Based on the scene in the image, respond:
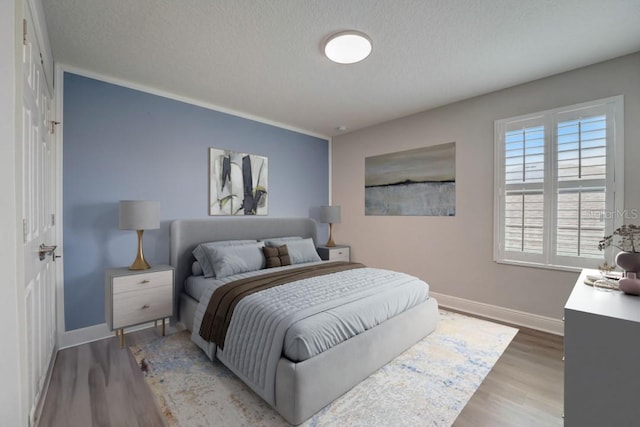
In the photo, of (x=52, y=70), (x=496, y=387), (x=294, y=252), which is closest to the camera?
(x=496, y=387)

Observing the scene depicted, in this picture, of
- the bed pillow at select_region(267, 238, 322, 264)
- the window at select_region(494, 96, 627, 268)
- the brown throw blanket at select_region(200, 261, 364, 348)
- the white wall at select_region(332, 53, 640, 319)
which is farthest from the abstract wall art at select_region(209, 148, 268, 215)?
the window at select_region(494, 96, 627, 268)

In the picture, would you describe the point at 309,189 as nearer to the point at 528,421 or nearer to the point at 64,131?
the point at 64,131

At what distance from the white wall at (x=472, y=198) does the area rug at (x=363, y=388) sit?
721 mm

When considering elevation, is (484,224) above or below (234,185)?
below

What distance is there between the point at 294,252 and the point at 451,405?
226 centimetres

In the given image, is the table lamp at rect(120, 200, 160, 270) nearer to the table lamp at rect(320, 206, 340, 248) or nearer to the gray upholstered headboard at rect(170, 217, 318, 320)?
the gray upholstered headboard at rect(170, 217, 318, 320)

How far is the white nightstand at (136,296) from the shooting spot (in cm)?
253

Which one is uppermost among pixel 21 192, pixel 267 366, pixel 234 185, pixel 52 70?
pixel 52 70

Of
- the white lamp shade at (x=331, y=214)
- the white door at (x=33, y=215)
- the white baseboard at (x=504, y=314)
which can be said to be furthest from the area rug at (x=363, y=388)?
the white lamp shade at (x=331, y=214)

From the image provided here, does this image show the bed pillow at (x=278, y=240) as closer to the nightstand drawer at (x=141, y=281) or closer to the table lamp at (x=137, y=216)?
the nightstand drawer at (x=141, y=281)

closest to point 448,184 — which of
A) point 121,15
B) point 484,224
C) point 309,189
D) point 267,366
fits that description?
point 484,224

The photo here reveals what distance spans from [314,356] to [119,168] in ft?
8.95

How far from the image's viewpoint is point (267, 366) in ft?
5.85

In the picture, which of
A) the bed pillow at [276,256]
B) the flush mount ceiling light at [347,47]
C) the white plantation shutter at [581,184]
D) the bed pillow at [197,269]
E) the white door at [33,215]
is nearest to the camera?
the white door at [33,215]
